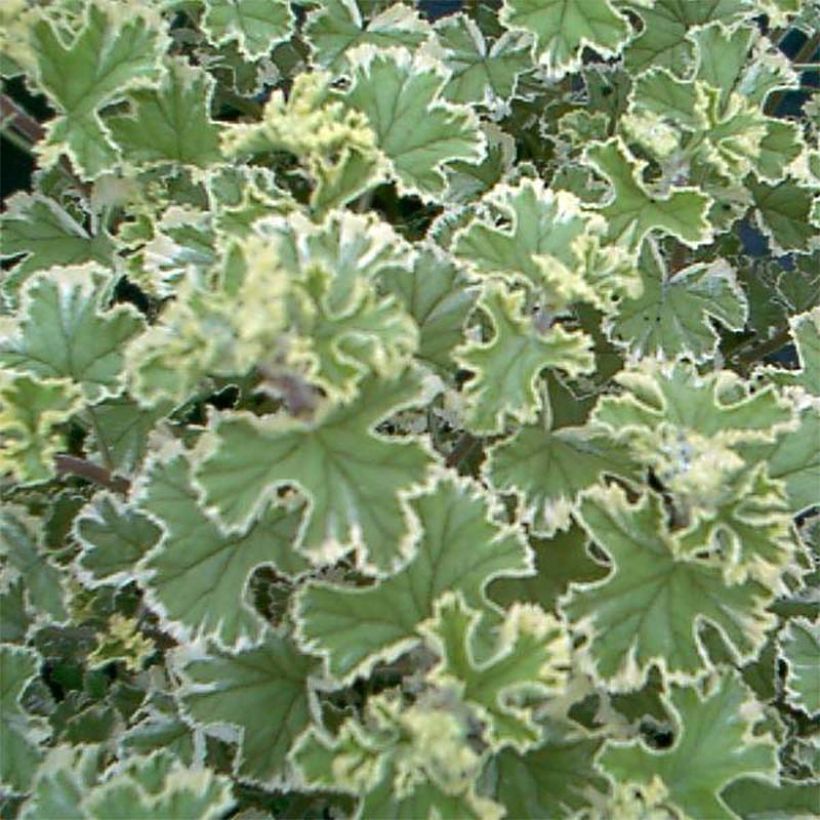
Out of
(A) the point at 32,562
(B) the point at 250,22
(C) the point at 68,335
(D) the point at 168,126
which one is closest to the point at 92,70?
(D) the point at 168,126

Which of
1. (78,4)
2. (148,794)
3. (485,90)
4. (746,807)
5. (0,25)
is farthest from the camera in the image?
(485,90)

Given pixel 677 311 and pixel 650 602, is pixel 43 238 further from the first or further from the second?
pixel 650 602

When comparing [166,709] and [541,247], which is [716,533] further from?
[166,709]

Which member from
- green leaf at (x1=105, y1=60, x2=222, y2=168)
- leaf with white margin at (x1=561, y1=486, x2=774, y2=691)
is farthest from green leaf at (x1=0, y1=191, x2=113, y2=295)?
leaf with white margin at (x1=561, y1=486, x2=774, y2=691)

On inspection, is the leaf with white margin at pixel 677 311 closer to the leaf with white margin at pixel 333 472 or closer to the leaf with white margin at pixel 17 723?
the leaf with white margin at pixel 333 472

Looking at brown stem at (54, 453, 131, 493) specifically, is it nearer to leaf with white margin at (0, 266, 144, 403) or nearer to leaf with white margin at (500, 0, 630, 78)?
leaf with white margin at (0, 266, 144, 403)

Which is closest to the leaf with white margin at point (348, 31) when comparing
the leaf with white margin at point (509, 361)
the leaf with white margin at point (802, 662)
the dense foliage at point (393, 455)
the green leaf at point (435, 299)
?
the dense foliage at point (393, 455)

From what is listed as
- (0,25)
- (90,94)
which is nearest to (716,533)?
(90,94)
